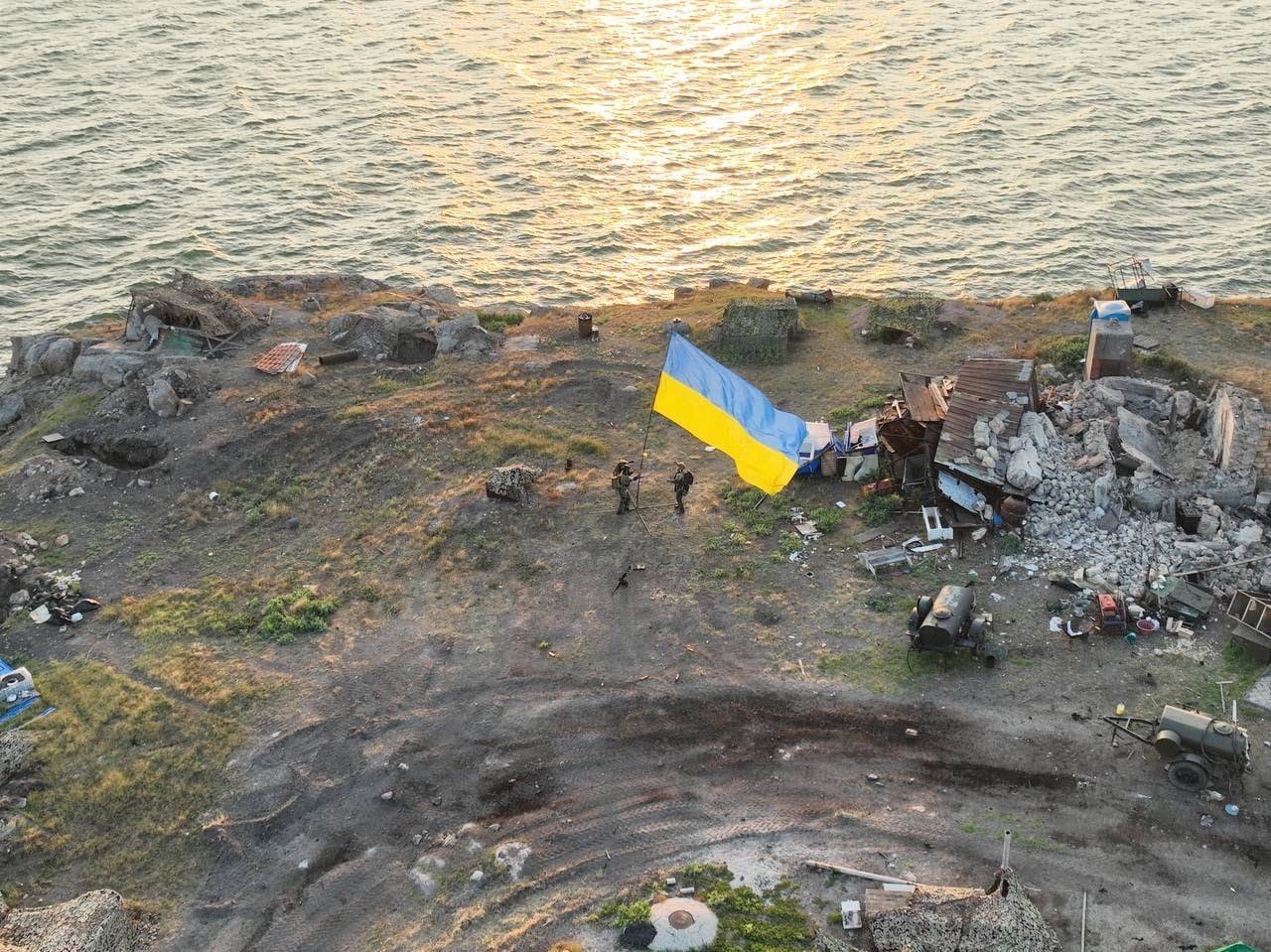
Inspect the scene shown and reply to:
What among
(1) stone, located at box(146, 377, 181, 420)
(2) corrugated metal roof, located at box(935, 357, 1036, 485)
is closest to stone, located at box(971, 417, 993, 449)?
(2) corrugated metal roof, located at box(935, 357, 1036, 485)

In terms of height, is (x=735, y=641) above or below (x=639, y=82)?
below

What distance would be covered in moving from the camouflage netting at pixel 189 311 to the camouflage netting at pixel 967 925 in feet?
79.9

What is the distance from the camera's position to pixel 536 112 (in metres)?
49.3

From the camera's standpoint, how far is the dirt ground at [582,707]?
15.1 meters

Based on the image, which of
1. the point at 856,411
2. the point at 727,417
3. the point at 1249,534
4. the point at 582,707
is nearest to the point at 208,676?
the point at 582,707

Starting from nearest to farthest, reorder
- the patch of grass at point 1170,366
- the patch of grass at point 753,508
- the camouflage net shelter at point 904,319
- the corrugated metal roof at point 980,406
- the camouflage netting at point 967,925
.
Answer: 1. the camouflage netting at point 967,925
2. the corrugated metal roof at point 980,406
3. the patch of grass at point 753,508
4. the patch of grass at point 1170,366
5. the camouflage net shelter at point 904,319

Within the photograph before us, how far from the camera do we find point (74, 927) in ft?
47.1

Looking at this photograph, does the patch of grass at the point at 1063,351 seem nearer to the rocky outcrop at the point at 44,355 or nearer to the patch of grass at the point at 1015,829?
the patch of grass at the point at 1015,829

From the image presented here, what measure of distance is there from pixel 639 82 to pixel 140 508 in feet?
119

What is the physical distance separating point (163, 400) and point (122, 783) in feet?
41.1

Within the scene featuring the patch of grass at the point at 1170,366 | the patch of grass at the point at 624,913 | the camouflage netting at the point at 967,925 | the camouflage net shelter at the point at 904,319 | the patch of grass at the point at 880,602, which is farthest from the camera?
the camouflage net shelter at the point at 904,319

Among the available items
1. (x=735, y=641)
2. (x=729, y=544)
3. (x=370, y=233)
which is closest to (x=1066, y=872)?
(x=735, y=641)

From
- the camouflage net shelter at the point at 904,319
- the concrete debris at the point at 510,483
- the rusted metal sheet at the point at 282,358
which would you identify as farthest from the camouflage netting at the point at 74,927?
the camouflage net shelter at the point at 904,319

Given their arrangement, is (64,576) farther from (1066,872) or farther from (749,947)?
(1066,872)
